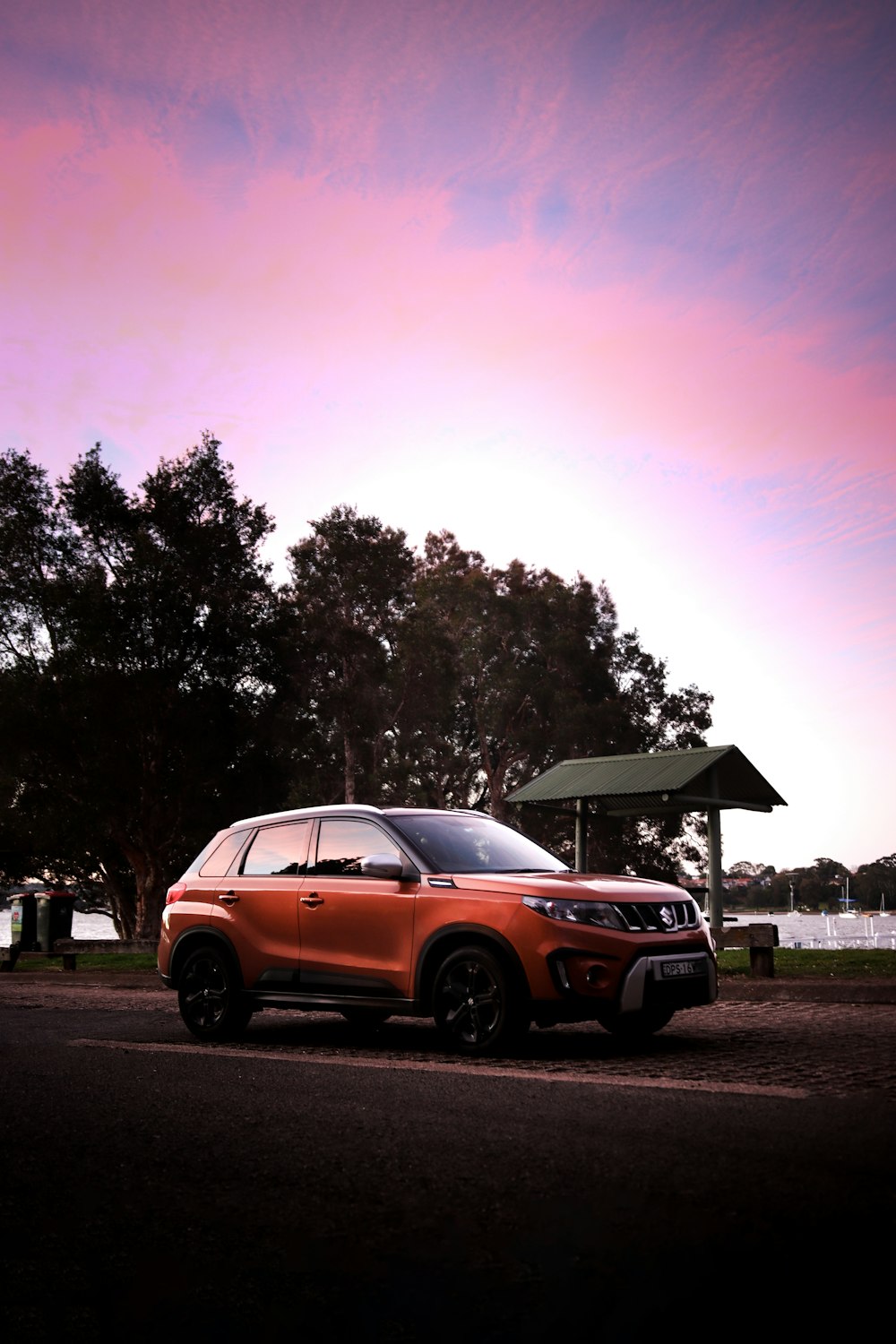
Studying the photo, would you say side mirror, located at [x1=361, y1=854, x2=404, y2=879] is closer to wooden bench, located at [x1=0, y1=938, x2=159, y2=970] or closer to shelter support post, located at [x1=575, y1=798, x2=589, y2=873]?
wooden bench, located at [x1=0, y1=938, x2=159, y2=970]

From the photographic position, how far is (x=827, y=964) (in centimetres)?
1672

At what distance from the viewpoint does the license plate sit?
858 centimetres

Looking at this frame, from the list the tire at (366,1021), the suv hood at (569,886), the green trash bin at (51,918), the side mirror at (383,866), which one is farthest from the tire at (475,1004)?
the green trash bin at (51,918)

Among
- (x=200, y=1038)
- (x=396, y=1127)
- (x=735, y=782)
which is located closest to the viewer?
(x=396, y=1127)

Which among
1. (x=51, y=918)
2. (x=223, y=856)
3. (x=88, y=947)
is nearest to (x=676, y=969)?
(x=223, y=856)

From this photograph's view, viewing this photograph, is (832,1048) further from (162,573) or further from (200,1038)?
(162,573)

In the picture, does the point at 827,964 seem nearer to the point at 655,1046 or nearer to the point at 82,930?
the point at 655,1046

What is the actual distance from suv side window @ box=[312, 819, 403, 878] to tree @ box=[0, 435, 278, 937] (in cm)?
→ 2821

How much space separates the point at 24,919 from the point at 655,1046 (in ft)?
54.5

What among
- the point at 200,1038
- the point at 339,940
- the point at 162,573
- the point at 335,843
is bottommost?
the point at 200,1038

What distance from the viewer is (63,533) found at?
42.7 metres

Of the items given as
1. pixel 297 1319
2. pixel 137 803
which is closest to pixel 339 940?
pixel 297 1319

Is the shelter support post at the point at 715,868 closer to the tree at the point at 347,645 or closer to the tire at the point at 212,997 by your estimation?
the tire at the point at 212,997

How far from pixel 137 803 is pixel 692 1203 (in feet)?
121
